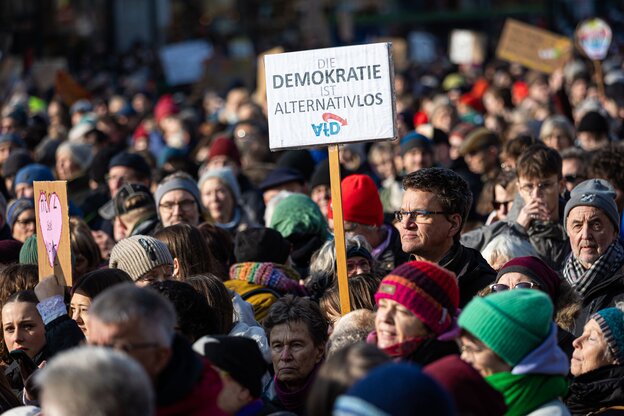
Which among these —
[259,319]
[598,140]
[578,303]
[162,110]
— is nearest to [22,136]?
[162,110]

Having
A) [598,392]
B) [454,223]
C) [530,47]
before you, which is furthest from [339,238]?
[530,47]

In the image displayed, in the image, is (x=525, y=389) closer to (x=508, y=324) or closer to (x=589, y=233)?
(x=508, y=324)

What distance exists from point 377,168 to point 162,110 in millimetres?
6630

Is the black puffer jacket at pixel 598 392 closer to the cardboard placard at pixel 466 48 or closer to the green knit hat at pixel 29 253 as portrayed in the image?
the green knit hat at pixel 29 253

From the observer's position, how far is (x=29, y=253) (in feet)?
22.7

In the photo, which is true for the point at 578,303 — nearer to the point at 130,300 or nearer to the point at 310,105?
the point at 310,105

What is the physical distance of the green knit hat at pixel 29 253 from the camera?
6.89 m

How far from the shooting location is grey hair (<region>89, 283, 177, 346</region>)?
3.63 metres

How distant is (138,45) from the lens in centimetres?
3316

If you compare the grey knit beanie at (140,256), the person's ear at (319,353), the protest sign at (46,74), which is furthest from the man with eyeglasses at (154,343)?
the protest sign at (46,74)

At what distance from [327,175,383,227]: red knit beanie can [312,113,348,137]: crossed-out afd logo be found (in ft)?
4.51

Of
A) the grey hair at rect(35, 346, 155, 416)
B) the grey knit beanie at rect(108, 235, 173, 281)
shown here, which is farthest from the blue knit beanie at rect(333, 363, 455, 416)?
the grey knit beanie at rect(108, 235, 173, 281)

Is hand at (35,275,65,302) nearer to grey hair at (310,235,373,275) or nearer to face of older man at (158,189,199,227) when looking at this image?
grey hair at (310,235,373,275)

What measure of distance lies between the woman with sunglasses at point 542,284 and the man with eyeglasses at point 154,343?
2.03 m
